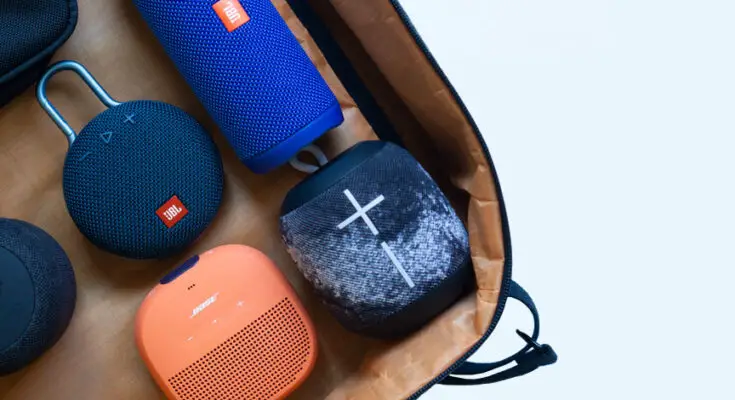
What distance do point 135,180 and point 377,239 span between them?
308 mm

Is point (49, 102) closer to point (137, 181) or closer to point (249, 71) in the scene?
point (137, 181)

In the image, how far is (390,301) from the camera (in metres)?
0.76

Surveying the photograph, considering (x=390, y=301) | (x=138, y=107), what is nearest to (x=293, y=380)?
(x=390, y=301)

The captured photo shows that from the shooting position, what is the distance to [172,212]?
32.2 inches

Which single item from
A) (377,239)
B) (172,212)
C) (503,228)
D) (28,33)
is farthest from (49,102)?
(503,228)

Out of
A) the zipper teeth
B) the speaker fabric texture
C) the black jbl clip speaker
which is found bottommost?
the zipper teeth

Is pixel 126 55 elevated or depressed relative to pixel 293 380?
elevated

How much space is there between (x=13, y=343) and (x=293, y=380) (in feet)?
1.05

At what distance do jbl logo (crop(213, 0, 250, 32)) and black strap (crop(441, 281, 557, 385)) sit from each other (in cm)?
44

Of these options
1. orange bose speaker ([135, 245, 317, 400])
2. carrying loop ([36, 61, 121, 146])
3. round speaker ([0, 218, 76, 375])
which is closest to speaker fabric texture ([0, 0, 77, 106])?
carrying loop ([36, 61, 121, 146])

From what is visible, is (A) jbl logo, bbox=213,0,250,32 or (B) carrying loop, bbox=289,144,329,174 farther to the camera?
(B) carrying loop, bbox=289,144,329,174

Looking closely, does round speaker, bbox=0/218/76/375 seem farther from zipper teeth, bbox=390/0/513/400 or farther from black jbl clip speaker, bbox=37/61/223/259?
zipper teeth, bbox=390/0/513/400

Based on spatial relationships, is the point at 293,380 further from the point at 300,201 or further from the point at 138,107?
the point at 138,107

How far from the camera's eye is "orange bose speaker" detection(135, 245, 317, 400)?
800 mm
